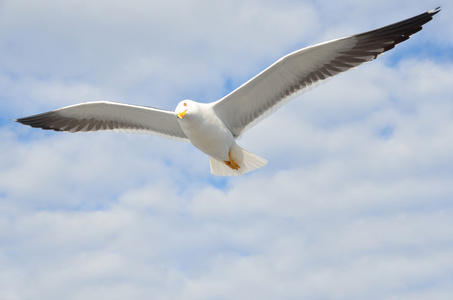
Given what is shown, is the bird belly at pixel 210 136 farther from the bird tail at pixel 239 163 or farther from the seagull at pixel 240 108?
the bird tail at pixel 239 163

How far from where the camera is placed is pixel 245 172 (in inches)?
522

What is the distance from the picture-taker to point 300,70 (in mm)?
11844

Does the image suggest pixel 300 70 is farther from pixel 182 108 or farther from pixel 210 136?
pixel 182 108

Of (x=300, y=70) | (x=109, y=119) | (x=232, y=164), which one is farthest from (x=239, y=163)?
(x=109, y=119)

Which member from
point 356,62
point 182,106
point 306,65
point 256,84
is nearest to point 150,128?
point 182,106

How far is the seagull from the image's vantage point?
11.3 meters

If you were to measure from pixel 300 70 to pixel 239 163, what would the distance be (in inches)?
99.4

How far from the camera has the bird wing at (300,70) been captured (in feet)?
36.8

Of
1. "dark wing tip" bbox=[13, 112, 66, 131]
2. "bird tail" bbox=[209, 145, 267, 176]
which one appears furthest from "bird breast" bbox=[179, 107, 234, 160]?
"dark wing tip" bbox=[13, 112, 66, 131]

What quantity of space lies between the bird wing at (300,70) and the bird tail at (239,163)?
17.6 inches

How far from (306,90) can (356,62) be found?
119 cm

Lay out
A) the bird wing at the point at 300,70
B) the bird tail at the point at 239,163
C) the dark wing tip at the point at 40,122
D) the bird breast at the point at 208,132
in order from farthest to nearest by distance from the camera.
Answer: the dark wing tip at the point at 40,122 < the bird tail at the point at 239,163 < the bird breast at the point at 208,132 < the bird wing at the point at 300,70

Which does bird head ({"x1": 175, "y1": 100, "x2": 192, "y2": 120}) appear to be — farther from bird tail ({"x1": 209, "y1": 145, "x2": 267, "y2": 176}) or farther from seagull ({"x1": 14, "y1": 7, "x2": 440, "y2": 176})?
bird tail ({"x1": 209, "y1": 145, "x2": 267, "y2": 176})

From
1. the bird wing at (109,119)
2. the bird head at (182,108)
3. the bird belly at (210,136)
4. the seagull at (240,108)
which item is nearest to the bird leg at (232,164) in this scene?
the seagull at (240,108)
